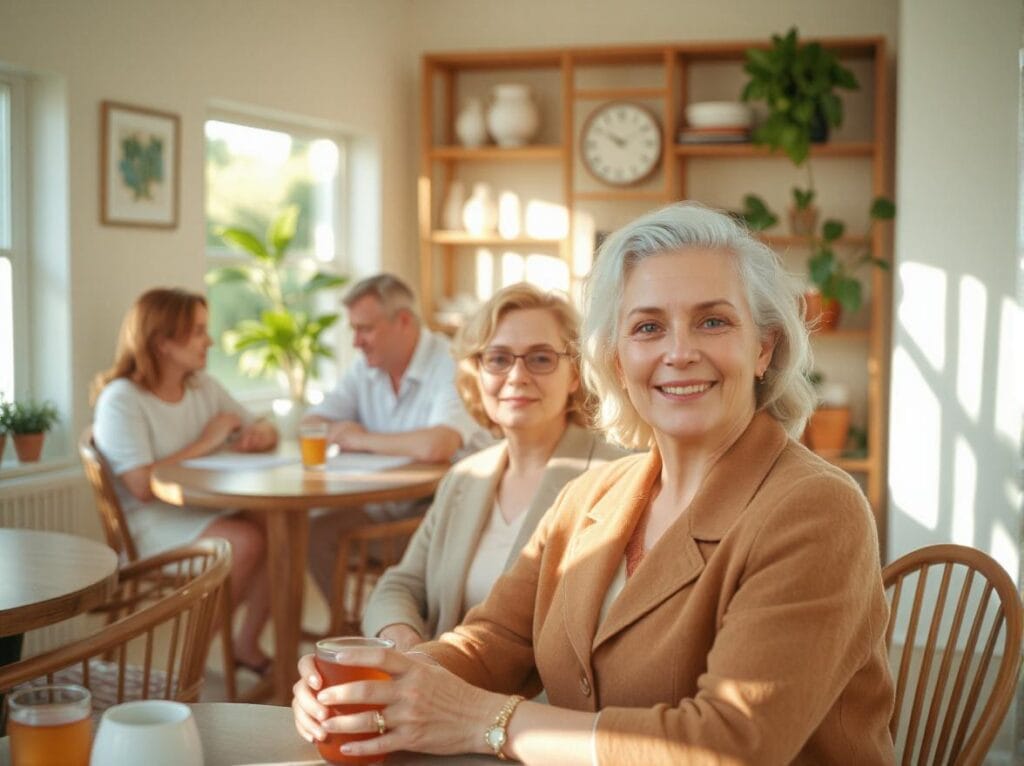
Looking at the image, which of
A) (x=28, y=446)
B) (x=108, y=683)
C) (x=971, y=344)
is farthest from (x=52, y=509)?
(x=971, y=344)

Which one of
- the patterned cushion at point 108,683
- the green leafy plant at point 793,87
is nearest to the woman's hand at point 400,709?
the patterned cushion at point 108,683

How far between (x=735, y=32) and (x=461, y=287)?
1853mm

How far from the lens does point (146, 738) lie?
Answer: 3.84 ft

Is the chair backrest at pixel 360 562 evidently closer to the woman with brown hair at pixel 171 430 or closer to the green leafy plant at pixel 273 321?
the woman with brown hair at pixel 171 430

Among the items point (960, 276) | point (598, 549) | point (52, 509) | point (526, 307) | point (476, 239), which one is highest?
point (476, 239)

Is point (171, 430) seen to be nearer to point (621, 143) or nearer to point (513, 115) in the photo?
point (513, 115)

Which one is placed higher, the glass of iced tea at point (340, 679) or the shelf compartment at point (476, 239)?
the shelf compartment at point (476, 239)

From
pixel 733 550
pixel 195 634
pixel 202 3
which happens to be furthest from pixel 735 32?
pixel 733 550

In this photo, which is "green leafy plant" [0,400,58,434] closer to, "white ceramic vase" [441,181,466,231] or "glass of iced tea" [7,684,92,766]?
"white ceramic vase" [441,181,466,231]

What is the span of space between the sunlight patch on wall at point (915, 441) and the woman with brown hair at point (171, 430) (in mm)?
2330

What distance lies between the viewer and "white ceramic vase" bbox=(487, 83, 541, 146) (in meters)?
5.85

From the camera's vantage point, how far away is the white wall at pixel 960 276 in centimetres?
438

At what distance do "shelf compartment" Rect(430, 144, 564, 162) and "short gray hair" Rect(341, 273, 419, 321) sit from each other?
1776mm

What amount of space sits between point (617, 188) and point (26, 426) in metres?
3.14
